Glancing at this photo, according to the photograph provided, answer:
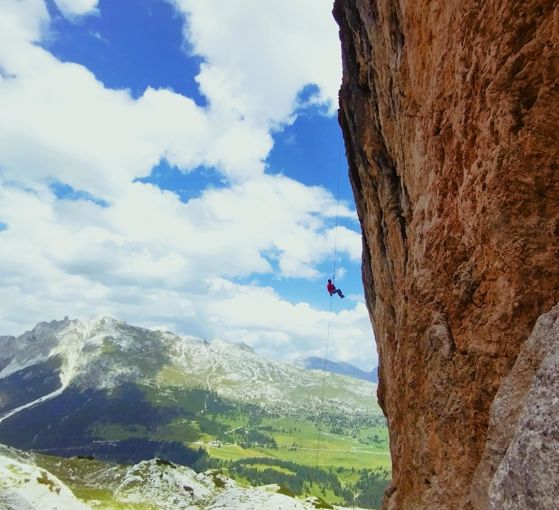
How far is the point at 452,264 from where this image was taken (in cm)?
1619

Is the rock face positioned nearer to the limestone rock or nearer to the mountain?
the limestone rock

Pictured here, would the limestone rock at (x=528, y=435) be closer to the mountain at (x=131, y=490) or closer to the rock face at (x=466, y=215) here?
the rock face at (x=466, y=215)

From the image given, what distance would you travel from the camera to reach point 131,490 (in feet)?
387

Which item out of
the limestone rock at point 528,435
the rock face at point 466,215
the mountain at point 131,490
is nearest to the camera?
the limestone rock at point 528,435

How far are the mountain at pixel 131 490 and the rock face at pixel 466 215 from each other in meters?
93.9

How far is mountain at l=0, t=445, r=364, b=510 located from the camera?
93.2 meters

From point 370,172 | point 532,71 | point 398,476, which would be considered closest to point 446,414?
point 398,476

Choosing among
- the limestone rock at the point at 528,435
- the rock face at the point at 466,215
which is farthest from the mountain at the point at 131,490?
the limestone rock at the point at 528,435

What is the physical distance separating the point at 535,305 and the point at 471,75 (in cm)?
743

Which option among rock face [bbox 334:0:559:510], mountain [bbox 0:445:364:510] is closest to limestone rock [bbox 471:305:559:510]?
rock face [bbox 334:0:559:510]

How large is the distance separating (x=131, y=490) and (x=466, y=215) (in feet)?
414

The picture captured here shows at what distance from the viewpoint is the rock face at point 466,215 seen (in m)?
12.8

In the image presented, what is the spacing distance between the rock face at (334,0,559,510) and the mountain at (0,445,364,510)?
93915 millimetres

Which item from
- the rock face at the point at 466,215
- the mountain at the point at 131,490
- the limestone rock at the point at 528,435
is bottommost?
the mountain at the point at 131,490
